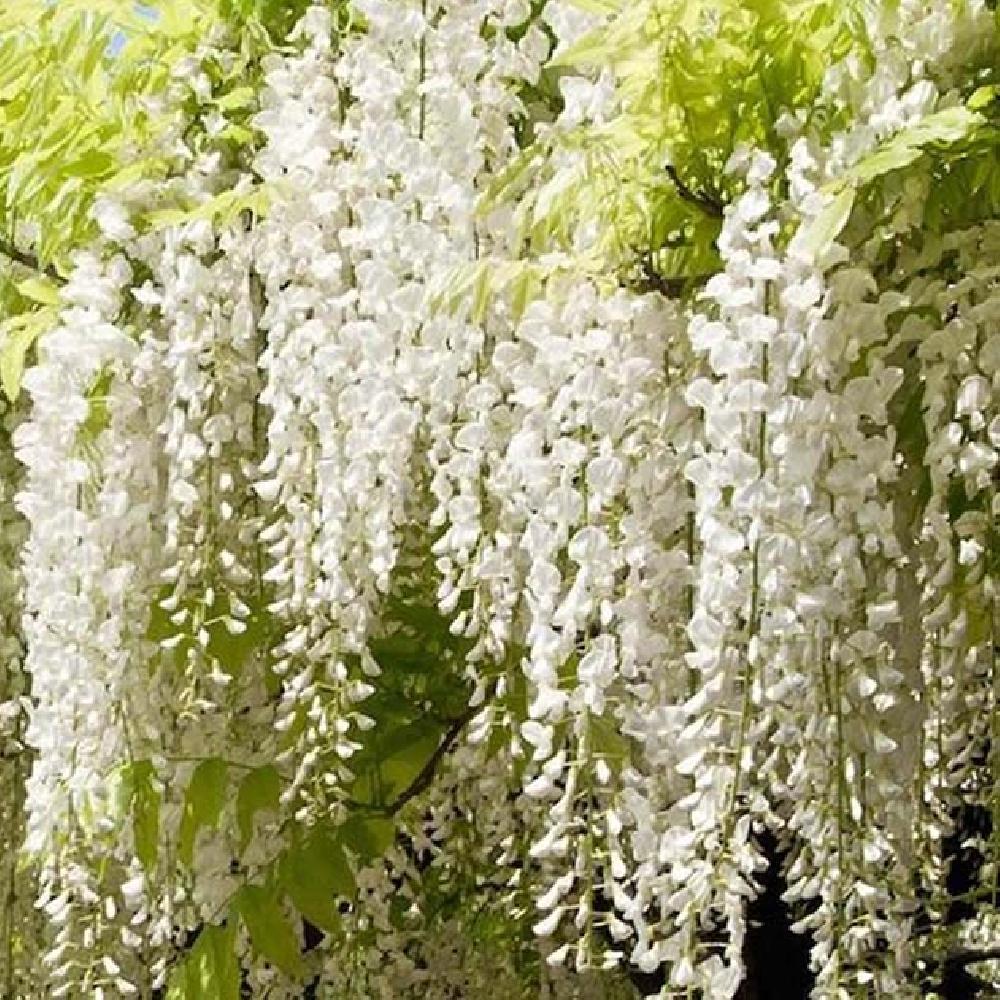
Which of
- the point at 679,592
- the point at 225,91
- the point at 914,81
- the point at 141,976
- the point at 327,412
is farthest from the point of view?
the point at 141,976

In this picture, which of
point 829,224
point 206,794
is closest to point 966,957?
point 206,794

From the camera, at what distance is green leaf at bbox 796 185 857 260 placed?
1.94 metres

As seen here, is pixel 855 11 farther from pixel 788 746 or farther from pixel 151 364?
pixel 151 364

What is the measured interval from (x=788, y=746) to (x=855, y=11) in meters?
0.72

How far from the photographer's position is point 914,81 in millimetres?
2016

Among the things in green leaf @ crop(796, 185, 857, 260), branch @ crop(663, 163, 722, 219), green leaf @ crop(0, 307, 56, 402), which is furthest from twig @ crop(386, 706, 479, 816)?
green leaf @ crop(796, 185, 857, 260)

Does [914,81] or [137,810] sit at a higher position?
[914,81]

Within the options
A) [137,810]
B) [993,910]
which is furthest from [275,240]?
[993,910]

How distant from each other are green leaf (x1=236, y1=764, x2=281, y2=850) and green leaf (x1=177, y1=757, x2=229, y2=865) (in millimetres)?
28

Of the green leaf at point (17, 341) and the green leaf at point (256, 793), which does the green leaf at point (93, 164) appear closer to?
the green leaf at point (17, 341)

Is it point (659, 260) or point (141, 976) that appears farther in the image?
point (141, 976)

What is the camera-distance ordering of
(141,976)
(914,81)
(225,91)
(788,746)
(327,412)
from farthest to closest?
1. (141,976)
2. (225,91)
3. (327,412)
4. (788,746)
5. (914,81)

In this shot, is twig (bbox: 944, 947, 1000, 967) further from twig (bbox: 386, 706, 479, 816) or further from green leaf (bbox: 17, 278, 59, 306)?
green leaf (bbox: 17, 278, 59, 306)

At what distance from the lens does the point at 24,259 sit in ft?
9.85
